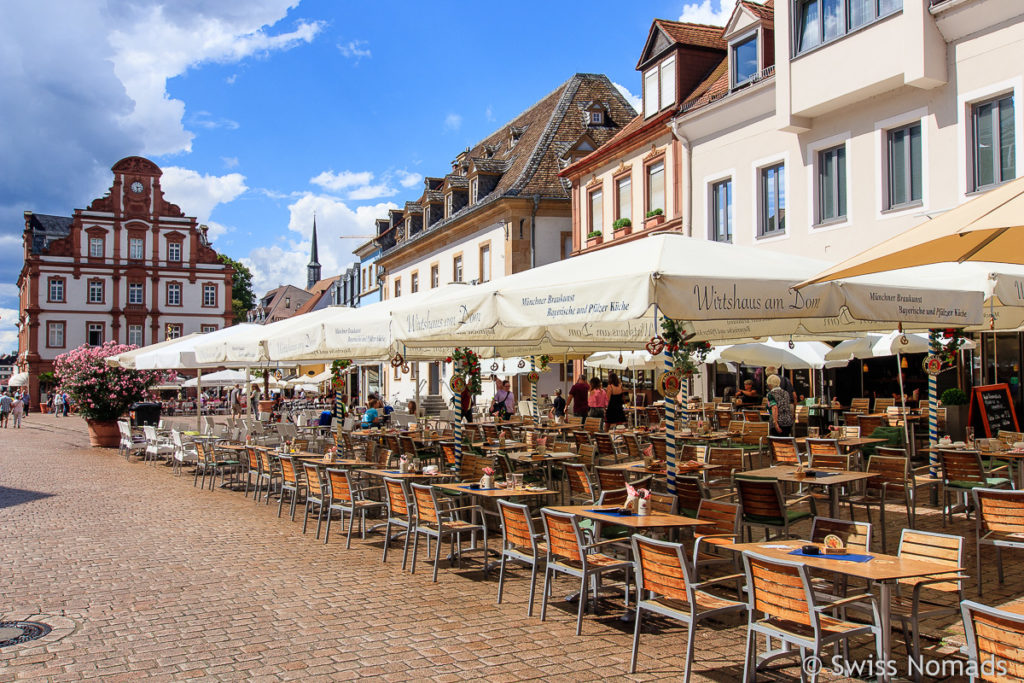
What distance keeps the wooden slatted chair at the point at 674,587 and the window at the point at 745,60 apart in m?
17.9

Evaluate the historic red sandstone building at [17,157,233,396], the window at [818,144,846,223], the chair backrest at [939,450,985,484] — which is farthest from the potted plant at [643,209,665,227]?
the historic red sandstone building at [17,157,233,396]

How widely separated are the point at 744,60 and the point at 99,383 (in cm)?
1980

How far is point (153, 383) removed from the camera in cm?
2598

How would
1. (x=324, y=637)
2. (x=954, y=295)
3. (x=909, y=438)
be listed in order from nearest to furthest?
(x=324, y=637) < (x=954, y=295) < (x=909, y=438)

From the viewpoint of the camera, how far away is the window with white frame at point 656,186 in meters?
24.9

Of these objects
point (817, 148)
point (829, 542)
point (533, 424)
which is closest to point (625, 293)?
point (829, 542)

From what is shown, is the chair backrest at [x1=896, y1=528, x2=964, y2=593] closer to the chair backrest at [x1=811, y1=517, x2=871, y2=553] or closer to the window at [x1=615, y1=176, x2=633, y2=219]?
the chair backrest at [x1=811, y1=517, x2=871, y2=553]

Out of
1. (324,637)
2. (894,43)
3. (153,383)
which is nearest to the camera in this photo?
(324,637)

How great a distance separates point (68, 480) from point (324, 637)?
13.3 meters

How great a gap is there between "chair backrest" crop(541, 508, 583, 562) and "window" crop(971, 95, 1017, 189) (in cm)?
1236

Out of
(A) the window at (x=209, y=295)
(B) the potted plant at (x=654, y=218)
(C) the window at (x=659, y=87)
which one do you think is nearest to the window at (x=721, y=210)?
(B) the potted plant at (x=654, y=218)

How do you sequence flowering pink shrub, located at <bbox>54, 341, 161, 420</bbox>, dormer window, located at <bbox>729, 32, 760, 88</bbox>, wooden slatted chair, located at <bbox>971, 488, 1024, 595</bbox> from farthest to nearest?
flowering pink shrub, located at <bbox>54, 341, 161, 420</bbox> < dormer window, located at <bbox>729, 32, 760, 88</bbox> < wooden slatted chair, located at <bbox>971, 488, 1024, 595</bbox>

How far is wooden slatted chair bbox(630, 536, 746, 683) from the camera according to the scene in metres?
5.25

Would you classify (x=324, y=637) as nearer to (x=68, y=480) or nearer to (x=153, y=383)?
(x=68, y=480)
